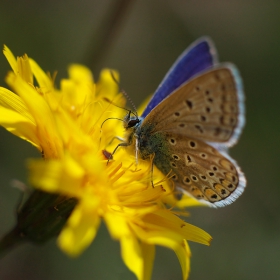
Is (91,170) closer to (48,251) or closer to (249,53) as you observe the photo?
(48,251)

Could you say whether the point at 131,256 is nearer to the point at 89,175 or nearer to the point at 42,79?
the point at 89,175

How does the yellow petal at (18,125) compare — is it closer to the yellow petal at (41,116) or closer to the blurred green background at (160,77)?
the yellow petal at (41,116)

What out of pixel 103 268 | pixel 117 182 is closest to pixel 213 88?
pixel 117 182

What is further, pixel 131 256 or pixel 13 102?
pixel 13 102

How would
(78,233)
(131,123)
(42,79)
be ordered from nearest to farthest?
(78,233) → (131,123) → (42,79)

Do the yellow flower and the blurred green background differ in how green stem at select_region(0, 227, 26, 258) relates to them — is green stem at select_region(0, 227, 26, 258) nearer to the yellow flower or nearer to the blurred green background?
the yellow flower

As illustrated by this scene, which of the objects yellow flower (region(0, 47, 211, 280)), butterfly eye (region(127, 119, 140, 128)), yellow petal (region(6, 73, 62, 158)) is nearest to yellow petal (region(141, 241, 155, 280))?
yellow flower (region(0, 47, 211, 280))

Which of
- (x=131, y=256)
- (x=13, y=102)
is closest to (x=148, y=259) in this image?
(x=131, y=256)

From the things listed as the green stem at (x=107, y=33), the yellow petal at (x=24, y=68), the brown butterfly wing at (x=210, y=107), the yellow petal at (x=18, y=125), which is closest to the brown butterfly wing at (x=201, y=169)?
the brown butterfly wing at (x=210, y=107)
